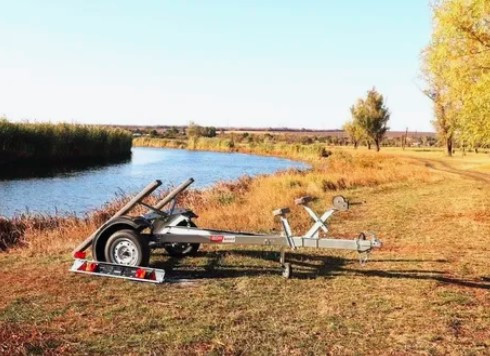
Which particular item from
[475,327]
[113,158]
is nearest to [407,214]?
[475,327]

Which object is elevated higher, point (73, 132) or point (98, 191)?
point (73, 132)

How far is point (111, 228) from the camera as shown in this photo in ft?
27.3

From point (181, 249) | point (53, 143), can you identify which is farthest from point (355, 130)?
point (181, 249)

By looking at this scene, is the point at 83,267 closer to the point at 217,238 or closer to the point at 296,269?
the point at 217,238

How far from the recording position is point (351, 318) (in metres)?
6.57

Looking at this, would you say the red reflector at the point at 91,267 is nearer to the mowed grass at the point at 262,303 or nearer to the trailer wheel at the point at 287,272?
the mowed grass at the point at 262,303

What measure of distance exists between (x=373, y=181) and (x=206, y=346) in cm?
2176

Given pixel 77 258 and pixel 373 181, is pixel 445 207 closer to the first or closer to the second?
pixel 373 181

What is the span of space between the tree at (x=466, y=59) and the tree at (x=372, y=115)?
60796 millimetres

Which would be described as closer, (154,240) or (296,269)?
(154,240)

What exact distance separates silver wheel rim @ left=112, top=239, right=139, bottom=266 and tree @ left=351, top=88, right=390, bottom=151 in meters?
71.0

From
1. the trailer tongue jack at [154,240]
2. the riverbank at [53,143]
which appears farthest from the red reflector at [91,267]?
the riverbank at [53,143]

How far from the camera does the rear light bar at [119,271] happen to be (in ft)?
25.6

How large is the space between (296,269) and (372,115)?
229 feet
